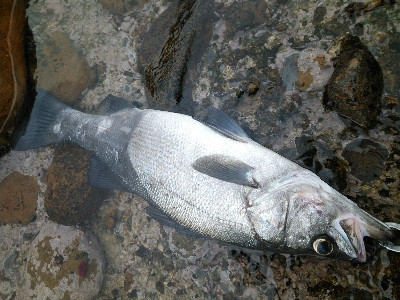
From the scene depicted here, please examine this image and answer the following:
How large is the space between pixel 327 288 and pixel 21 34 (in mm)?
4868

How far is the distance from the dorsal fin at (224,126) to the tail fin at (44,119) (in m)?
2.17

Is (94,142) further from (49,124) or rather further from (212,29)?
(212,29)

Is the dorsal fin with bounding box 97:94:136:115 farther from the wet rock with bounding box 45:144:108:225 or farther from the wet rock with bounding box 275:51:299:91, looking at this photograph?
the wet rock with bounding box 275:51:299:91

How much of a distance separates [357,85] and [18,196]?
Result: 4841 millimetres

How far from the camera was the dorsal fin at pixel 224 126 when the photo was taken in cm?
319

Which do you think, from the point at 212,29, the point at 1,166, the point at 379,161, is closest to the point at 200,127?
the point at 212,29

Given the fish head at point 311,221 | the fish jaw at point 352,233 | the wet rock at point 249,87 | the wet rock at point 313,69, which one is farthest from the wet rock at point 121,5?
the fish jaw at point 352,233

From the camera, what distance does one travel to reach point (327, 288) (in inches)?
115

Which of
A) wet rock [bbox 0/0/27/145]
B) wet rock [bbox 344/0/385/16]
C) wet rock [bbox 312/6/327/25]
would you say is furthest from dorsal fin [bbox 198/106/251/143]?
wet rock [bbox 0/0/27/145]

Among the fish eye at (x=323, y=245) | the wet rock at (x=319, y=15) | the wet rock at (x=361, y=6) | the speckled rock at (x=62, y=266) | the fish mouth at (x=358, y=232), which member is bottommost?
the speckled rock at (x=62, y=266)

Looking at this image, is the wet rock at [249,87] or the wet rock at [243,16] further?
the wet rock at [243,16]

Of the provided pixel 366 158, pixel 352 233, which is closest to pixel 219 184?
pixel 352 233

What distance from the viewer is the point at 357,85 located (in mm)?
3029

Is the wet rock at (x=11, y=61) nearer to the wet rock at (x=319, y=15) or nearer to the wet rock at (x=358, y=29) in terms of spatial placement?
the wet rock at (x=319, y=15)
